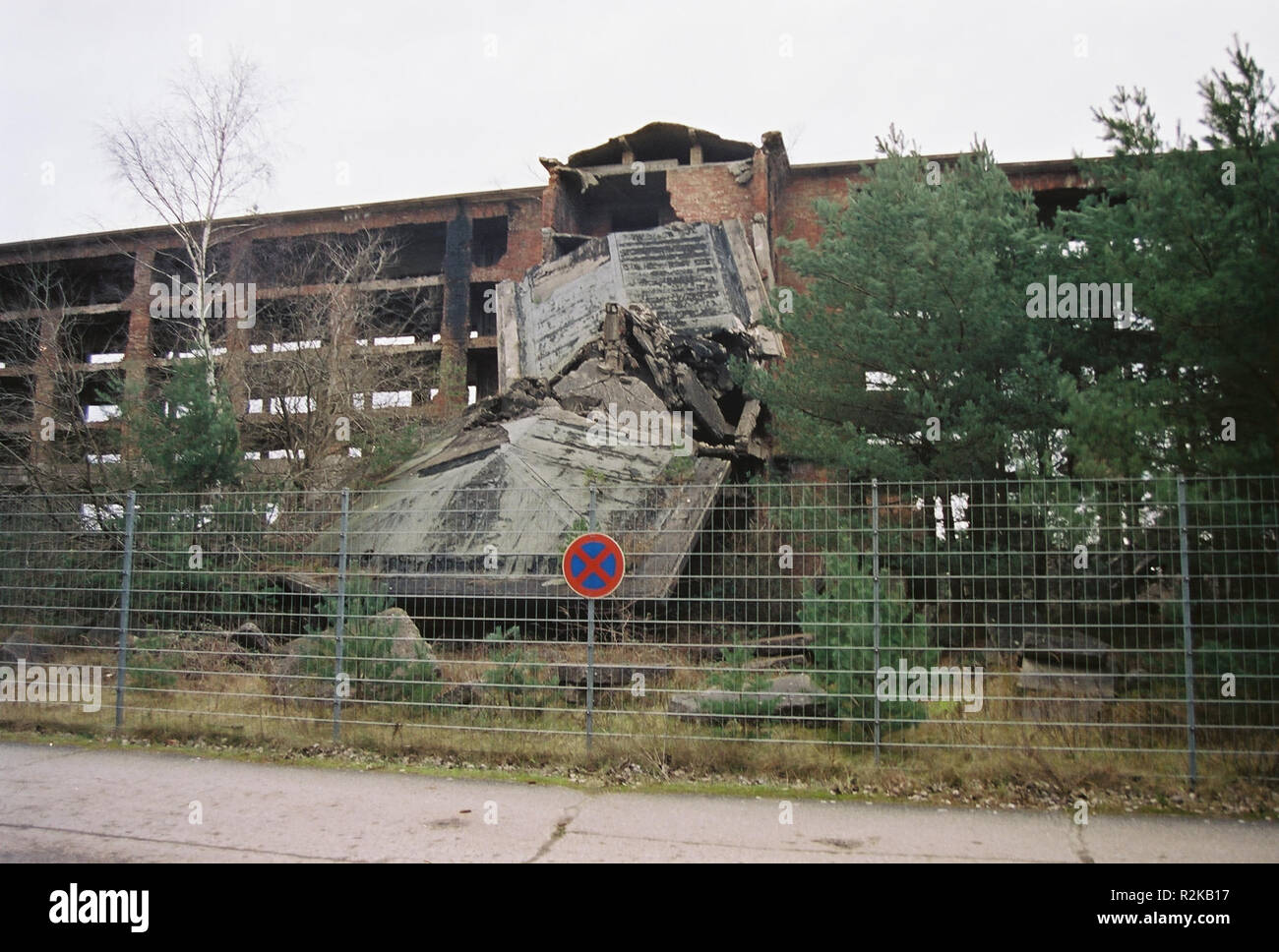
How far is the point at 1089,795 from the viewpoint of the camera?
19.1 ft

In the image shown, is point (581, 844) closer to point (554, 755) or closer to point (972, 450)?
point (554, 755)

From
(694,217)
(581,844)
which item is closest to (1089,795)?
(581,844)

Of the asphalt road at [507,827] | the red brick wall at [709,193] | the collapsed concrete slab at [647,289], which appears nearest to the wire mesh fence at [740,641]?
the asphalt road at [507,827]

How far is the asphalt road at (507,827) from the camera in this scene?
184 inches

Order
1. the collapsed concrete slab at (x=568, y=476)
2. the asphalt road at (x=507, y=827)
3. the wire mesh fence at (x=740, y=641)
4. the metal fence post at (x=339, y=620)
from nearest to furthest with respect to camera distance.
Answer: the asphalt road at (x=507, y=827) → the wire mesh fence at (x=740, y=641) → the metal fence post at (x=339, y=620) → the collapsed concrete slab at (x=568, y=476)

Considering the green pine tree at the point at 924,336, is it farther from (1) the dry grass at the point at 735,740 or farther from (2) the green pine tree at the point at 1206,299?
(1) the dry grass at the point at 735,740

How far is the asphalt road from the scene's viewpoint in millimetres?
4664

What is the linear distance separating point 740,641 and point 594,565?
83.0 inches

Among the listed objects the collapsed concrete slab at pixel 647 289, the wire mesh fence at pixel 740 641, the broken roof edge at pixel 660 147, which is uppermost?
the broken roof edge at pixel 660 147

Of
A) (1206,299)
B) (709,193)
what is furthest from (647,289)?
(1206,299)

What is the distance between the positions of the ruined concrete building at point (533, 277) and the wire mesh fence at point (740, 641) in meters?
3.26

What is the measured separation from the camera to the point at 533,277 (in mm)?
18188

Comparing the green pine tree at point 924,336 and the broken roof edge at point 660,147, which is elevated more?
the broken roof edge at point 660,147

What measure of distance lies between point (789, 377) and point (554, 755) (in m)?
6.58
